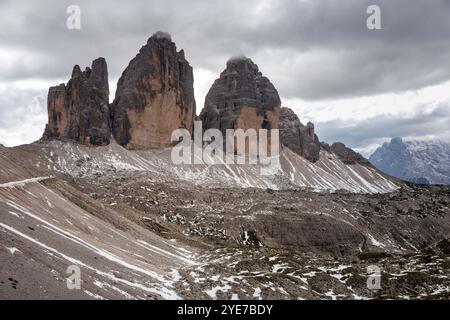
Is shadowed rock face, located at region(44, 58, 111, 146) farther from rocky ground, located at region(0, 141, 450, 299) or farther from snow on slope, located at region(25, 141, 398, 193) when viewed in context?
rocky ground, located at region(0, 141, 450, 299)

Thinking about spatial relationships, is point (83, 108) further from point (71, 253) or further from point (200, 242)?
point (71, 253)

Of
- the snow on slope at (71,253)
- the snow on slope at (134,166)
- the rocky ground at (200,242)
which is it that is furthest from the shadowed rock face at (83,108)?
the snow on slope at (71,253)

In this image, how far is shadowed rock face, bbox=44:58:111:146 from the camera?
187 metres

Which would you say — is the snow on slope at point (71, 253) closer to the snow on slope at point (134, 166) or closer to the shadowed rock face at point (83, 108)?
the snow on slope at point (134, 166)

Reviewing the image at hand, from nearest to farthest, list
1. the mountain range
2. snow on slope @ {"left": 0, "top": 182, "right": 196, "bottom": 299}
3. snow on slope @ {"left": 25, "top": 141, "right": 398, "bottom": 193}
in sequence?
snow on slope @ {"left": 0, "top": 182, "right": 196, "bottom": 299} < the mountain range < snow on slope @ {"left": 25, "top": 141, "right": 398, "bottom": 193}

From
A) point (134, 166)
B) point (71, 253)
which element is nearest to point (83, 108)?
point (134, 166)

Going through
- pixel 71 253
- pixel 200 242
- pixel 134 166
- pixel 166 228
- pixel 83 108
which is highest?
pixel 83 108

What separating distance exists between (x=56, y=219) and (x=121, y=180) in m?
85.9

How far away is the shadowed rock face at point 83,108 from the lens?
18712 cm

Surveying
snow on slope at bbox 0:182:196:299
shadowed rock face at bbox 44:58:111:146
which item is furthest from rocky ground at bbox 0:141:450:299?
shadowed rock face at bbox 44:58:111:146

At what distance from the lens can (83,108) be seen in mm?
191500

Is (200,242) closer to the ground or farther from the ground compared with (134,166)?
closer to the ground
